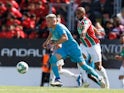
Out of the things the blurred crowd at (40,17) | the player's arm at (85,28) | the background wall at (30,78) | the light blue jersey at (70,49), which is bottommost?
the background wall at (30,78)

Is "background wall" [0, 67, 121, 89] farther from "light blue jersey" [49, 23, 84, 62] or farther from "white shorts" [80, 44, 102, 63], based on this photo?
"light blue jersey" [49, 23, 84, 62]

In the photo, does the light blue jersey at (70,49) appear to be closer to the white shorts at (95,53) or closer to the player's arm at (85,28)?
the player's arm at (85,28)

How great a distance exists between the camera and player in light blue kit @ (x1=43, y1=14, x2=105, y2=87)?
15.1 metres

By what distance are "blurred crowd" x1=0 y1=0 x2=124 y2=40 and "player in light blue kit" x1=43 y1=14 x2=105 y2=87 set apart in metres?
4.42

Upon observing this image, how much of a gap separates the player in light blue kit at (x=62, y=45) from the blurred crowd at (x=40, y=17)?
14.5 feet

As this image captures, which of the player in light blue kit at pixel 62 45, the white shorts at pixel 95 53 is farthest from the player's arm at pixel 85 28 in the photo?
the white shorts at pixel 95 53

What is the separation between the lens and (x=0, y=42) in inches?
750

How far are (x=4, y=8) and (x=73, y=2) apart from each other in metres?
2.64

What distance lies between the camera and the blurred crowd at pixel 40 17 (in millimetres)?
20359

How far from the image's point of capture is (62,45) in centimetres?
1566

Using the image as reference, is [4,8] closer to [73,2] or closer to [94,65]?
[73,2]

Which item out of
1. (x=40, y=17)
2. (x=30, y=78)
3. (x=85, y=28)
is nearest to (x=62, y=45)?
(x=85, y=28)

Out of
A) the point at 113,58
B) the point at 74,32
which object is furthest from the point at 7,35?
the point at 113,58

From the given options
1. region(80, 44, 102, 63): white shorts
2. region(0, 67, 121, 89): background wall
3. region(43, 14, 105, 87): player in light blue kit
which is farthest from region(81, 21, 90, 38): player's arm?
region(0, 67, 121, 89): background wall
